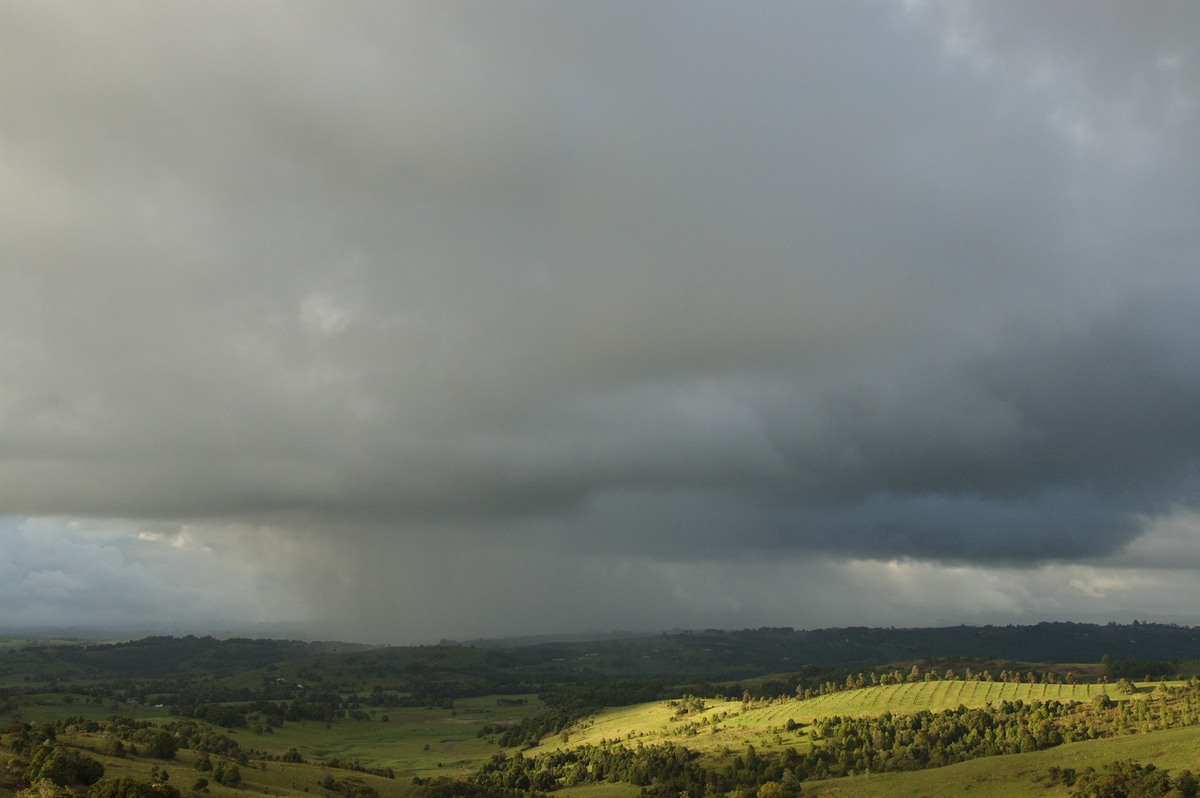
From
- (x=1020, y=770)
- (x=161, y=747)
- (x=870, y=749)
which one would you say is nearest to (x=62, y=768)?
(x=161, y=747)

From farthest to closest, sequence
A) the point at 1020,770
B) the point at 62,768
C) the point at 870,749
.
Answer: the point at 870,749 < the point at 1020,770 < the point at 62,768

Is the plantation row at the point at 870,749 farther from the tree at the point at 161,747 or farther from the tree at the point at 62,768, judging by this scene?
the tree at the point at 62,768

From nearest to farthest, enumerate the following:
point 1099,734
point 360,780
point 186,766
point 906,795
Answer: point 186,766
point 906,795
point 360,780
point 1099,734

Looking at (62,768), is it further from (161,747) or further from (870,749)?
(870,749)

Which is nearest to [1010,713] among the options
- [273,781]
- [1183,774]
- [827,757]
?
[827,757]

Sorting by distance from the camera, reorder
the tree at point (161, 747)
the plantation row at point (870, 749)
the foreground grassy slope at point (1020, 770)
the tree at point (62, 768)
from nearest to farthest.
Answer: the tree at point (62, 768), the tree at point (161, 747), the foreground grassy slope at point (1020, 770), the plantation row at point (870, 749)

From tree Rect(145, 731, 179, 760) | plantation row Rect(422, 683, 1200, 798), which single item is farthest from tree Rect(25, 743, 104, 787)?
plantation row Rect(422, 683, 1200, 798)

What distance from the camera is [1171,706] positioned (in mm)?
159250

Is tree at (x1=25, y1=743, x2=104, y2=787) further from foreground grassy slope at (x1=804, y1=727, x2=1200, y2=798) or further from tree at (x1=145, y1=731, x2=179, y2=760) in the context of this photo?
foreground grassy slope at (x1=804, y1=727, x2=1200, y2=798)

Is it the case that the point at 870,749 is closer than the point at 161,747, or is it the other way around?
the point at 161,747

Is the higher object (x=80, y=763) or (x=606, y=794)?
(x=80, y=763)

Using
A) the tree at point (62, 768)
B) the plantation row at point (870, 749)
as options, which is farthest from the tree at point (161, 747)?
the plantation row at point (870, 749)

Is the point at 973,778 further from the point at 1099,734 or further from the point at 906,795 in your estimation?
the point at 1099,734

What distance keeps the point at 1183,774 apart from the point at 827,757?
76850 millimetres
